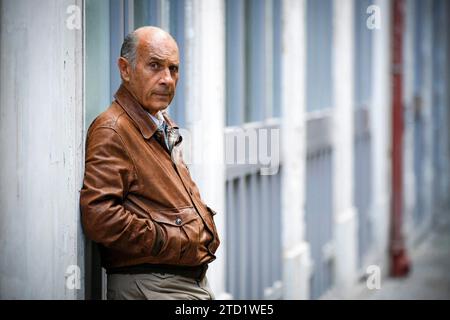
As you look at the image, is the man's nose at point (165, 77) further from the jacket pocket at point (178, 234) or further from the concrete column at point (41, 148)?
the jacket pocket at point (178, 234)

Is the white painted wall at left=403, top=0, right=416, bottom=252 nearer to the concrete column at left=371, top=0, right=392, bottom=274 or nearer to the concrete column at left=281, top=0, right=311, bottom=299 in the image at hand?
the concrete column at left=371, top=0, right=392, bottom=274

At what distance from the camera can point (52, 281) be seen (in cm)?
428

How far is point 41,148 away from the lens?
424cm

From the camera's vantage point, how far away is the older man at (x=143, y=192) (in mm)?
4027

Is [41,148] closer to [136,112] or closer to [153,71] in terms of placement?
[136,112]

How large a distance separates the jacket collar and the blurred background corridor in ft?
0.61

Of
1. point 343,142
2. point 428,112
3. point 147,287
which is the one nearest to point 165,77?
point 147,287

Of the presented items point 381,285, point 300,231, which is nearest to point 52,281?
point 300,231

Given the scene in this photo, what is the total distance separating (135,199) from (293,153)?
364cm

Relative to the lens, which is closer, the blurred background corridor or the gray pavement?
the blurred background corridor

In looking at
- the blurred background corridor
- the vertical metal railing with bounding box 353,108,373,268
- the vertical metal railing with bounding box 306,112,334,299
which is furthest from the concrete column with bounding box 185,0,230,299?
the vertical metal railing with bounding box 353,108,373,268

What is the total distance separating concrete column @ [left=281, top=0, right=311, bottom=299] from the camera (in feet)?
24.8
